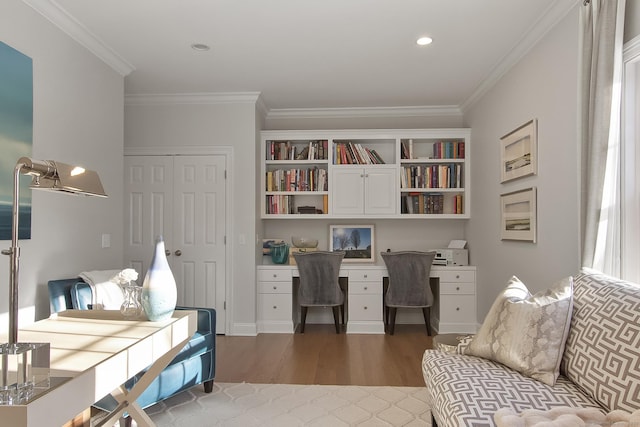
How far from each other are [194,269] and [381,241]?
2180mm

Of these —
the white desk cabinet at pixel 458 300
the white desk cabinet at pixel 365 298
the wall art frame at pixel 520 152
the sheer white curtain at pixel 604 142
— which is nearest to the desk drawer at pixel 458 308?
the white desk cabinet at pixel 458 300

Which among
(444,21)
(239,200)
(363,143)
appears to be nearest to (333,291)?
(239,200)

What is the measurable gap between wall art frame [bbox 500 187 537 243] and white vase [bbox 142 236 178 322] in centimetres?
253

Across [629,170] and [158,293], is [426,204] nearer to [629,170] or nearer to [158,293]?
[629,170]

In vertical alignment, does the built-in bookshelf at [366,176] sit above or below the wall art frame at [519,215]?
above

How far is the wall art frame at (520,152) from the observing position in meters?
3.14

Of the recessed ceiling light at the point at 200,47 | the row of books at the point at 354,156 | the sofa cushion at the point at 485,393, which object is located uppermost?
the recessed ceiling light at the point at 200,47

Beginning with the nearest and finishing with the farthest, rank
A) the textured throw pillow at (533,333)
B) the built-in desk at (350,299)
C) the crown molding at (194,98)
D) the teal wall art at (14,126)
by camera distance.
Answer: the textured throw pillow at (533,333)
the teal wall art at (14,126)
the crown molding at (194,98)
the built-in desk at (350,299)

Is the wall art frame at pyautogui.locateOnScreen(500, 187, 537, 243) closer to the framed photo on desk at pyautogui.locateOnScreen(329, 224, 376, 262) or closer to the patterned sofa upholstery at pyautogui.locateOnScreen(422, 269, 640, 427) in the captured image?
the patterned sofa upholstery at pyautogui.locateOnScreen(422, 269, 640, 427)

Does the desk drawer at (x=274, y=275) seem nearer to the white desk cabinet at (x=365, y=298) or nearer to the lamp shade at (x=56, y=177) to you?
the white desk cabinet at (x=365, y=298)

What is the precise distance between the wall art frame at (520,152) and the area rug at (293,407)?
180 centimetres

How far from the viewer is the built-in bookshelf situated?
16.2ft

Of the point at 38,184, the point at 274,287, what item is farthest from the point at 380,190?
the point at 38,184

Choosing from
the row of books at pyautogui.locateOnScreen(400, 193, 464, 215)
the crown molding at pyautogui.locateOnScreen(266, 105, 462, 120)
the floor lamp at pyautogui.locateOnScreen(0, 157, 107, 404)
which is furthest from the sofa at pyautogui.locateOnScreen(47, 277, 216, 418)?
the crown molding at pyautogui.locateOnScreen(266, 105, 462, 120)
